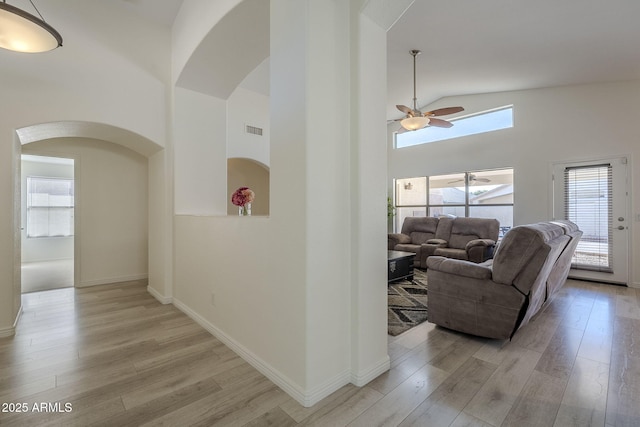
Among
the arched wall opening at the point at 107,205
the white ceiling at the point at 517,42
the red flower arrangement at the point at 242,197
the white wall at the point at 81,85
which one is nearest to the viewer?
the white wall at the point at 81,85

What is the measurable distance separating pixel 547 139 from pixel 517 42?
2.33m

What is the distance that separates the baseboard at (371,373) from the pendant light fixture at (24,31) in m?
3.09

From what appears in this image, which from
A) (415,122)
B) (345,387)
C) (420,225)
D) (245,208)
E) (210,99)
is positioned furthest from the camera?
(420,225)

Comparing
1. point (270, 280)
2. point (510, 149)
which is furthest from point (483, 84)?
point (270, 280)

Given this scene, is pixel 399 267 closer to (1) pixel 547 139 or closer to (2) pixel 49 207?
(1) pixel 547 139

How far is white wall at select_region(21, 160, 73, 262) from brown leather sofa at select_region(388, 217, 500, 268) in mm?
8347

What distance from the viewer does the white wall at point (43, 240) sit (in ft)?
22.3

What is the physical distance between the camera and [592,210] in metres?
4.61

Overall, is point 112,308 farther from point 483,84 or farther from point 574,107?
point 574,107

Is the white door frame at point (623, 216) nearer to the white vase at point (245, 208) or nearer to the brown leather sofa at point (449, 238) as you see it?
the brown leather sofa at point (449, 238)

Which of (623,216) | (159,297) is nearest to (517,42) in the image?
(623,216)

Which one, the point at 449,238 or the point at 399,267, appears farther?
the point at 449,238

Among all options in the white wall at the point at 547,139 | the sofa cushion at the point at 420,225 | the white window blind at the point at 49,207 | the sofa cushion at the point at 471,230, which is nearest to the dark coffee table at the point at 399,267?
the sofa cushion at the point at 471,230

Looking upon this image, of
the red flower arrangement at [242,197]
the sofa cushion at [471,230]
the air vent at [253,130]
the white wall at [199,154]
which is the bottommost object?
the sofa cushion at [471,230]
